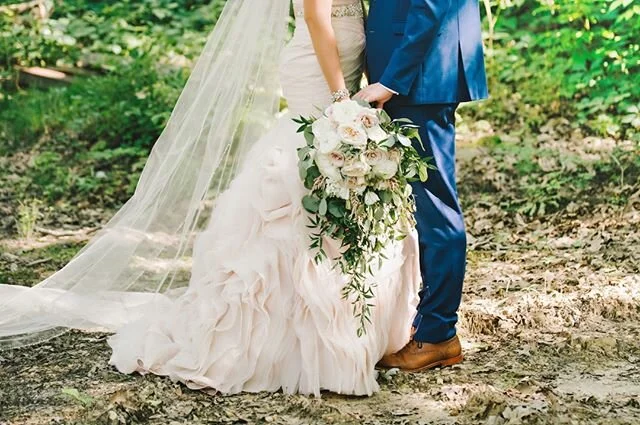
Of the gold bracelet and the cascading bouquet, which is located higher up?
the gold bracelet

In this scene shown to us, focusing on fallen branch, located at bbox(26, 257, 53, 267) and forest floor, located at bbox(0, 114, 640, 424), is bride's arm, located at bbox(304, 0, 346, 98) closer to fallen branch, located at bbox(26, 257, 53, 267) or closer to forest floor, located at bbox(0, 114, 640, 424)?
forest floor, located at bbox(0, 114, 640, 424)

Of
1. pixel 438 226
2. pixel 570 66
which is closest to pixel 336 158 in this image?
pixel 438 226

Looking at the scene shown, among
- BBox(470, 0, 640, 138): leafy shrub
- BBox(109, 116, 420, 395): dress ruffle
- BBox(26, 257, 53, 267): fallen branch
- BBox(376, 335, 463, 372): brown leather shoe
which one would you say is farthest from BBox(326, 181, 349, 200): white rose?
BBox(470, 0, 640, 138): leafy shrub

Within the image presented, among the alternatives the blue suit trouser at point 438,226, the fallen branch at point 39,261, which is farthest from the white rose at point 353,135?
the fallen branch at point 39,261

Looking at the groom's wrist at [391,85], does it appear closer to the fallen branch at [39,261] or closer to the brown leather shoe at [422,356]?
the brown leather shoe at [422,356]

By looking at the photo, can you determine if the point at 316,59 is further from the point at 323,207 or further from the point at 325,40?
the point at 323,207

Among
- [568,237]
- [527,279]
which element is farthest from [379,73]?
[568,237]

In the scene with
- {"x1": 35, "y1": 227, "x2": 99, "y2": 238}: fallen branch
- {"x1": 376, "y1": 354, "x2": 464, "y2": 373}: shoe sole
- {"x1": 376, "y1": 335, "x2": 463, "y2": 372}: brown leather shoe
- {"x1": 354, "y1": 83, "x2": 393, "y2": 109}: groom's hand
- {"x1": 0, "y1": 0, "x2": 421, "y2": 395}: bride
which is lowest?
{"x1": 376, "y1": 354, "x2": 464, "y2": 373}: shoe sole

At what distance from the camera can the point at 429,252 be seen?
369cm

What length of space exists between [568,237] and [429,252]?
191cm

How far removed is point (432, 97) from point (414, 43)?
22cm

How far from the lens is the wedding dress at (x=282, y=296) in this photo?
357cm

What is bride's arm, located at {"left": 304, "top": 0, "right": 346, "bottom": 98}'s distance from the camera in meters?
3.45

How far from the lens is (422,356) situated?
3.79 meters
